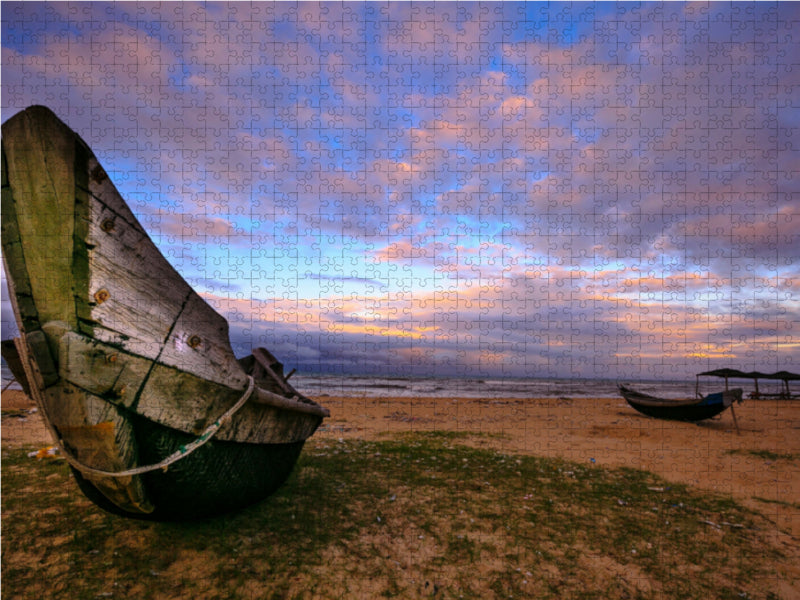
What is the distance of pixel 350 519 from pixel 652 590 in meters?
2.88

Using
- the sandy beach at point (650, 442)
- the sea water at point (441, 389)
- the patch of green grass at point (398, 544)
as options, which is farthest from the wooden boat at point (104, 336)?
the sea water at point (441, 389)

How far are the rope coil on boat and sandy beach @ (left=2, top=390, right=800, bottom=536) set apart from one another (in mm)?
6098

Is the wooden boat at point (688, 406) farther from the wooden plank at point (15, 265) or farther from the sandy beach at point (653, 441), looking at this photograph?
the wooden plank at point (15, 265)

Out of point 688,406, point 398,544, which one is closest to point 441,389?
point 688,406

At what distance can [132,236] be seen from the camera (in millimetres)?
2814

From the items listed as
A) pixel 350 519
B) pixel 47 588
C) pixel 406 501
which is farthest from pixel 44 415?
pixel 406 501

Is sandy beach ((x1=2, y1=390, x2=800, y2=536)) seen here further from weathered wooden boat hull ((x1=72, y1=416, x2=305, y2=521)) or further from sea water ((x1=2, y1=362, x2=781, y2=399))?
sea water ((x1=2, y1=362, x2=781, y2=399))

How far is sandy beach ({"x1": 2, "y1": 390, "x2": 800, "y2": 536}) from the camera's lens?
6.21 metres

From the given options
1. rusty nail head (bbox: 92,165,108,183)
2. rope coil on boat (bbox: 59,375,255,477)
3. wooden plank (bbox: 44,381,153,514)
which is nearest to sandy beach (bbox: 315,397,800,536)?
rope coil on boat (bbox: 59,375,255,477)

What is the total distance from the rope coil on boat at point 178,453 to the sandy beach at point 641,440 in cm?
610

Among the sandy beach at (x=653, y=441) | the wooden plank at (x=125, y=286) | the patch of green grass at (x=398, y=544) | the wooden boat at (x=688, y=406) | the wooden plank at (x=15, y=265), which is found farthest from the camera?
the wooden boat at (x=688, y=406)

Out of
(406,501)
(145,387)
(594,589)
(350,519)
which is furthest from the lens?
(406,501)

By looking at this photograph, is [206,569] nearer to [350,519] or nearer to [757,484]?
[350,519]

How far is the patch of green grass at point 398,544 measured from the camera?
317cm
